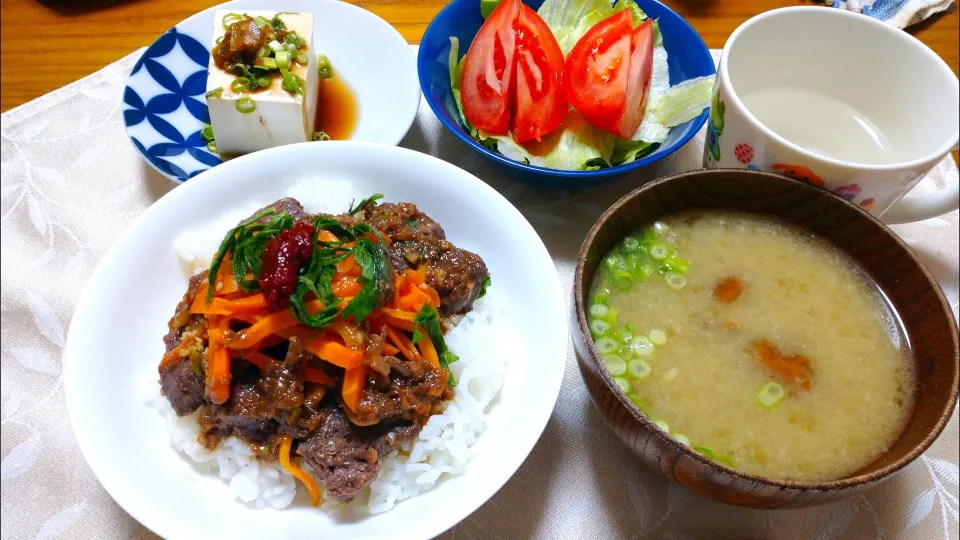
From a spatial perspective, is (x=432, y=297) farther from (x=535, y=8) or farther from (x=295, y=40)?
(x=535, y=8)

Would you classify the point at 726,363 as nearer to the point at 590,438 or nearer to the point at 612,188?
the point at 590,438

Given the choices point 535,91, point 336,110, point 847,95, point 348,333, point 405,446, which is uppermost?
point 847,95

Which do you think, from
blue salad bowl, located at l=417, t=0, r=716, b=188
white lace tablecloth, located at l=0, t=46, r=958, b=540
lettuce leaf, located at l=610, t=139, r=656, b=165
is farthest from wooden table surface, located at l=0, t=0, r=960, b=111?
lettuce leaf, located at l=610, t=139, r=656, b=165

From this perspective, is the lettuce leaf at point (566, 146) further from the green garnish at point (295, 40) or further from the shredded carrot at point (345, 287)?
the shredded carrot at point (345, 287)

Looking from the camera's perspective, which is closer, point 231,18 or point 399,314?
point 399,314

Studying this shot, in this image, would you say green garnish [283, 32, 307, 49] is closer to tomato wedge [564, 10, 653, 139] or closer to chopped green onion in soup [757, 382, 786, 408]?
tomato wedge [564, 10, 653, 139]

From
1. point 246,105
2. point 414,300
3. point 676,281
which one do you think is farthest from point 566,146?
point 246,105

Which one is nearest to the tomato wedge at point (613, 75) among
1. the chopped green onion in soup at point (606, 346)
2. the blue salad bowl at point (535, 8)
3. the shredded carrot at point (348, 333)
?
the blue salad bowl at point (535, 8)
